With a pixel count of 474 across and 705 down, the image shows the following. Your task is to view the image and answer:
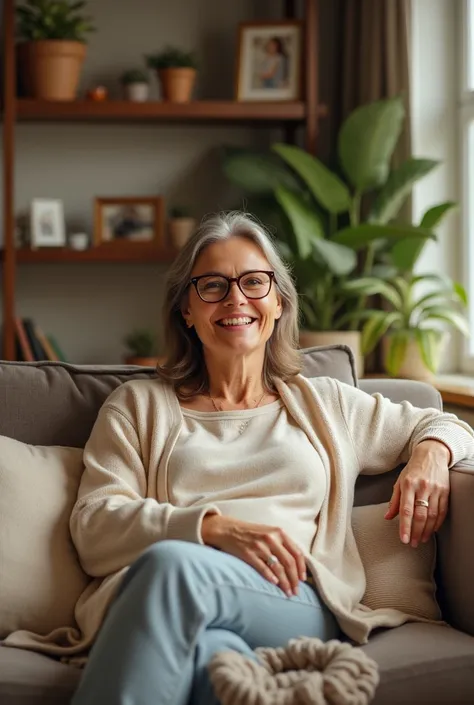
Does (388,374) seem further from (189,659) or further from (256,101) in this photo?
(189,659)

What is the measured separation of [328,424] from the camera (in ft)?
6.66

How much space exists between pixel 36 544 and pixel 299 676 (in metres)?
0.61

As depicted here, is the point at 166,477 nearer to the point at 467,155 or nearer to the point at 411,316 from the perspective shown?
the point at 411,316

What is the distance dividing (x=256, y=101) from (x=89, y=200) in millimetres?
788

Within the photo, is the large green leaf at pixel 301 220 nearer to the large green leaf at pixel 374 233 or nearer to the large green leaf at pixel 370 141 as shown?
the large green leaf at pixel 374 233

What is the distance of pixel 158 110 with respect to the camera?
399 cm

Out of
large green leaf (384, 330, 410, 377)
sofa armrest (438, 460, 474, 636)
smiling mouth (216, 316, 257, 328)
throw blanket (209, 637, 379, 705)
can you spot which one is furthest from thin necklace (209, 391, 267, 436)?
large green leaf (384, 330, 410, 377)

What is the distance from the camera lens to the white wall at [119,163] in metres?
4.27

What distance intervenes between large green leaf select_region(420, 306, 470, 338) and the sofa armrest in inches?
65.7

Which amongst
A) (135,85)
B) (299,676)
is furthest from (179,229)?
(299,676)

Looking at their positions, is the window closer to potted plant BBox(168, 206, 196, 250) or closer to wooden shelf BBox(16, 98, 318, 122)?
wooden shelf BBox(16, 98, 318, 122)

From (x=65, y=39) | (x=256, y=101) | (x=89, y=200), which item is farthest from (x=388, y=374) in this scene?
(x=65, y=39)

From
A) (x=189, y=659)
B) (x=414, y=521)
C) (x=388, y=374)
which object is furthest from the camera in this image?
(x=388, y=374)

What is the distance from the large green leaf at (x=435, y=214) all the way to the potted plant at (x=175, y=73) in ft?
3.44
